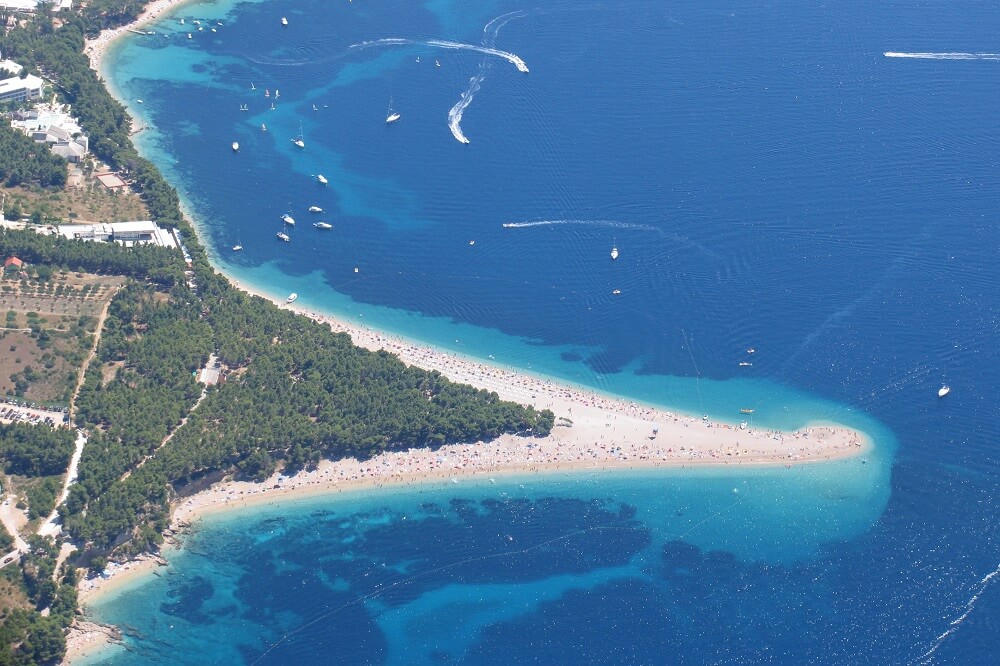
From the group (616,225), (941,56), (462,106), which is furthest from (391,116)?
(941,56)

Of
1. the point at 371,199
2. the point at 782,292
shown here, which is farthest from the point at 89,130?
the point at 782,292

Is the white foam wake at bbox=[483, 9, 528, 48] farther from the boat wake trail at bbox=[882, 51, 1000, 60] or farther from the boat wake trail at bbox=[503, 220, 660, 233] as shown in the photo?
the boat wake trail at bbox=[882, 51, 1000, 60]

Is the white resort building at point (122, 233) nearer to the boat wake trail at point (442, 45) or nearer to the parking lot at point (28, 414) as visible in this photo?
the parking lot at point (28, 414)

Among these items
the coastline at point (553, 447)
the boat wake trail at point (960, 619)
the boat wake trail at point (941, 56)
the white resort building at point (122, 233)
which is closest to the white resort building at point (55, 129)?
the white resort building at point (122, 233)

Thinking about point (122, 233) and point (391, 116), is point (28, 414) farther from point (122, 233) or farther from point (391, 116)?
point (391, 116)

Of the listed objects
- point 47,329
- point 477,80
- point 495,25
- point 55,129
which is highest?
point 495,25
